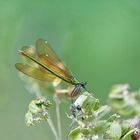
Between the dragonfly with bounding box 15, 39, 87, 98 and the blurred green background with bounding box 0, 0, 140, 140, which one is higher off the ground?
the blurred green background with bounding box 0, 0, 140, 140

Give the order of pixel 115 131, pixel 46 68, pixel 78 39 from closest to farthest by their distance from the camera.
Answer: pixel 115 131 < pixel 46 68 < pixel 78 39

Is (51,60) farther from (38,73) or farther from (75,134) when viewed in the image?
(75,134)

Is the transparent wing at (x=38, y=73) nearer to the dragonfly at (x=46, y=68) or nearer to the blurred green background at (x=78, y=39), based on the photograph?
the dragonfly at (x=46, y=68)

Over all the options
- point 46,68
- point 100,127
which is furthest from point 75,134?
point 46,68

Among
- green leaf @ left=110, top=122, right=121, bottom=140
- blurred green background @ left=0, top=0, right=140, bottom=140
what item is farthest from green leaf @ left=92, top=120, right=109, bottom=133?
blurred green background @ left=0, top=0, right=140, bottom=140

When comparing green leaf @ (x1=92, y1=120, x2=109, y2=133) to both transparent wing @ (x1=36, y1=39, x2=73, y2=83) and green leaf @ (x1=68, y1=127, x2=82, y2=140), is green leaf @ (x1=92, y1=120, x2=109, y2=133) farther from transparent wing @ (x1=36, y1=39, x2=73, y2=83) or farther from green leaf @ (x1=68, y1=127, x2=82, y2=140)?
transparent wing @ (x1=36, y1=39, x2=73, y2=83)

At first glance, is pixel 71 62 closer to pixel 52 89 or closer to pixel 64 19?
pixel 64 19

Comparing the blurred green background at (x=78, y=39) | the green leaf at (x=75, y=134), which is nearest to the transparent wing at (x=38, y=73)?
the green leaf at (x=75, y=134)
